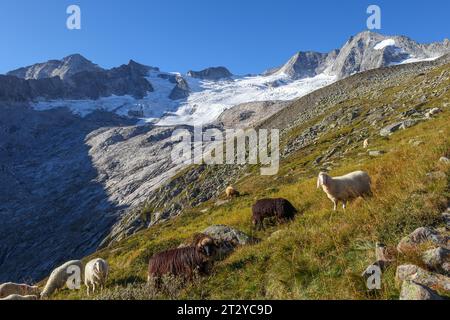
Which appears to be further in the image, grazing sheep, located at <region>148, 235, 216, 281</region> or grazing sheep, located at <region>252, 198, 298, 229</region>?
grazing sheep, located at <region>252, 198, 298, 229</region>

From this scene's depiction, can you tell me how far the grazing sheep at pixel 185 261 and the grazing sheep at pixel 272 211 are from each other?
5483 mm

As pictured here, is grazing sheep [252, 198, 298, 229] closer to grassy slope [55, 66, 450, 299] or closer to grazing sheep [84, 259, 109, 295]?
grassy slope [55, 66, 450, 299]

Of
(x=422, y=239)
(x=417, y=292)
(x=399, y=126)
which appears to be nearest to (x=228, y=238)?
(x=422, y=239)

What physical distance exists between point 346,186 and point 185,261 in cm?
753

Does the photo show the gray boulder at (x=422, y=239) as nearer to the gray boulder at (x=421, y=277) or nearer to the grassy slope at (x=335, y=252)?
the grassy slope at (x=335, y=252)

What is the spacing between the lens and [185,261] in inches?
442

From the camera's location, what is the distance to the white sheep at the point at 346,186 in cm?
1557

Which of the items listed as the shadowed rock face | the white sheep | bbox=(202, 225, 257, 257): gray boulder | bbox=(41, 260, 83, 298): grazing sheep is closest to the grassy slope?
bbox=(202, 225, 257, 257): gray boulder

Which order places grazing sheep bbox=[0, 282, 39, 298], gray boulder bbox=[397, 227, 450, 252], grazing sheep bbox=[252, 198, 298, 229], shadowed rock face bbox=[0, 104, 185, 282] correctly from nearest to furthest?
gray boulder bbox=[397, 227, 450, 252], grazing sheep bbox=[252, 198, 298, 229], grazing sheep bbox=[0, 282, 39, 298], shadowed rock face bbox=[0, 104, 185, 282]

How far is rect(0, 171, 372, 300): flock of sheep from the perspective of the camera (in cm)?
1117

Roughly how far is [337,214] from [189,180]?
296 ft

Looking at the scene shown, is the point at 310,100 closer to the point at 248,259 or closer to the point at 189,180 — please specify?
the point at 189,180
